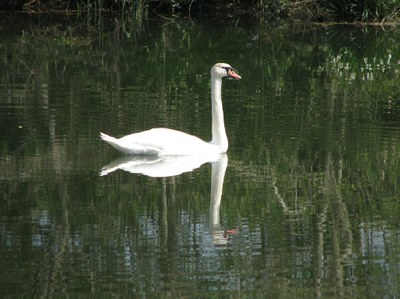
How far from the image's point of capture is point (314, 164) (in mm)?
11922

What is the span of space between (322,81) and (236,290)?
12.0 m

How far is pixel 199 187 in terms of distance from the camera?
35.6 feet

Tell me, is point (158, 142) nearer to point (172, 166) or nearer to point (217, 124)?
point (172, 166)

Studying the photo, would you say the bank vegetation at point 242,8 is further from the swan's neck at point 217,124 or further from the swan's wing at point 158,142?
the swan's wing at point 158,142

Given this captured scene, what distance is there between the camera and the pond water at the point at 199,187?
7863 millimetres

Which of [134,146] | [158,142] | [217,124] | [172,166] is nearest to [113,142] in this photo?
[134,146]

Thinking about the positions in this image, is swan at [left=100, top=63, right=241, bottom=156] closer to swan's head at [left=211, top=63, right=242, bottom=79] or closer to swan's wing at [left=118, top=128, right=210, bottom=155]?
swan's wing at [left=118, top=128, right=210, bottom=155]

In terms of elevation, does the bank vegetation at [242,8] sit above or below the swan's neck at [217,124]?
above

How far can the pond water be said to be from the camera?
25.8ft

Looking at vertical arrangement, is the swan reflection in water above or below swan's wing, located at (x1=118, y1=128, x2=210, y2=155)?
below

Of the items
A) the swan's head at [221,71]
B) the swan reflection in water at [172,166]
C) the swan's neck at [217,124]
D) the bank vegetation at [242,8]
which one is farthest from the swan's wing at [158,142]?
the bank vegetation at [242,8]

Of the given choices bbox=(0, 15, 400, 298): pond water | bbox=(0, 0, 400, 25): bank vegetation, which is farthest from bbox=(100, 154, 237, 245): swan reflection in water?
bbox=(0, 0, 400, 25): bank vegetation

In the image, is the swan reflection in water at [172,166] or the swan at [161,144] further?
the swan at [161,144]

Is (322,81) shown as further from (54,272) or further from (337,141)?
(54,272)
